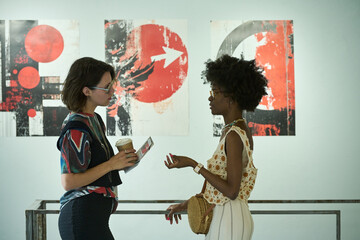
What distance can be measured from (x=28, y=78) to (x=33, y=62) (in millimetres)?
174

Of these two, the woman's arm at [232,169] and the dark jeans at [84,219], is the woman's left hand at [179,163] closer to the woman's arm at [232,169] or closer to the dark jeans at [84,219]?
the woman's arm at [232,169]

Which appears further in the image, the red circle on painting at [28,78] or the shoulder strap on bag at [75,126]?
the red circle on painting at [28,78]

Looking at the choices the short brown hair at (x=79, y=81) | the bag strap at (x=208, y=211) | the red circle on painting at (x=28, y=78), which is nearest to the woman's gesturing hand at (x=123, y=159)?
the short brown hair at (x=79, y=81)

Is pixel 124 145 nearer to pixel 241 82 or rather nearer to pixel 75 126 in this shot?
pixel 75 126

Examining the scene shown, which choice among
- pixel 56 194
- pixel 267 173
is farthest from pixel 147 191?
Answer: pixel 267 173

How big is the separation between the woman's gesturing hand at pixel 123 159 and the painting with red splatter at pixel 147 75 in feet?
7.23

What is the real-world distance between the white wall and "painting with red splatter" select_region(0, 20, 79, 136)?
111 mm

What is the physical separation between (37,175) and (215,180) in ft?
9.39

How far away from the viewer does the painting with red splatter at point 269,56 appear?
4.10 meters

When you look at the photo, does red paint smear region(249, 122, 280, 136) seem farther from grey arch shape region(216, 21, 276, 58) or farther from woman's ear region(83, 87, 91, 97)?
woman's ear region(83, 87, 91, 97)

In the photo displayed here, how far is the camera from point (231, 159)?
1.79 m

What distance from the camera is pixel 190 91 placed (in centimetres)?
412

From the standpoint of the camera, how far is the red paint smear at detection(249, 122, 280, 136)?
4156 millimetres

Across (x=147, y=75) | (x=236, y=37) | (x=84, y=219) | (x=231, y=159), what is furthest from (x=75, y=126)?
(x=236, y=37)
